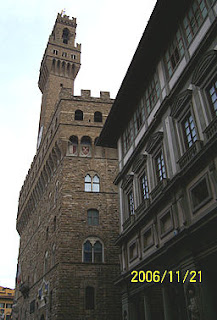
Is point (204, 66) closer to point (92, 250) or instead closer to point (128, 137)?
point (128, 137)

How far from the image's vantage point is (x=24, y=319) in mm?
32750

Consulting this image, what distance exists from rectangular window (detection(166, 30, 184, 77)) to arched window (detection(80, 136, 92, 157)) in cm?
1438

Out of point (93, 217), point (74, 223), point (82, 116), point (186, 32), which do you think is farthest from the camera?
point (82, 116)

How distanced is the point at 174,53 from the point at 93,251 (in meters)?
15.3

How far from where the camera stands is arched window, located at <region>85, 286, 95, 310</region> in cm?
2284

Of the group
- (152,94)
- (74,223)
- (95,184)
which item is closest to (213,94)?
(152,94)

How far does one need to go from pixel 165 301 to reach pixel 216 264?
2.77 m

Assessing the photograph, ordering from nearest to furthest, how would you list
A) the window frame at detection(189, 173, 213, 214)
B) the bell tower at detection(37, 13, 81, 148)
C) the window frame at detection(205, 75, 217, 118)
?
the window frame at detection(189, 173, 213, 214) < the window frame at detection(205, 75, 217, 118) < the bell tower at detection(37, 13, 81, 148)

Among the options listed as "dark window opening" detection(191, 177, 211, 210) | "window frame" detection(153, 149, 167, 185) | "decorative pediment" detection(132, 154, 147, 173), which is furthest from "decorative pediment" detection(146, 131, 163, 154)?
"dark window opening" detection(191, 177, 211, 210)

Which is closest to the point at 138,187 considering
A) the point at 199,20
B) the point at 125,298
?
the point at 125,298

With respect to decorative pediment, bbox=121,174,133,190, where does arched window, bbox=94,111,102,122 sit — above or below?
above

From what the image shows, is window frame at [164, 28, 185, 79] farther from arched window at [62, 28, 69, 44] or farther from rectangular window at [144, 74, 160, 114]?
arched window at [62, 28, 69, 44]

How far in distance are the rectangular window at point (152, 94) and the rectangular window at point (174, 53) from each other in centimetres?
120

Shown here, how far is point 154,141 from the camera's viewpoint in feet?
50.1
